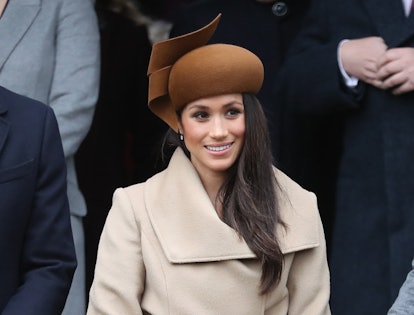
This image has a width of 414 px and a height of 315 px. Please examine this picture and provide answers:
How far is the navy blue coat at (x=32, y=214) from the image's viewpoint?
466 centimetres

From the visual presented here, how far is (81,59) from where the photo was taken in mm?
6070

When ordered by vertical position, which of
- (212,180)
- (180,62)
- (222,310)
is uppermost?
(180,62)

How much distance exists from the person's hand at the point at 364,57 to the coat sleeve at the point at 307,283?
102 centimetres

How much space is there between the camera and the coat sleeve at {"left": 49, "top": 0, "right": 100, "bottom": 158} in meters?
6.00

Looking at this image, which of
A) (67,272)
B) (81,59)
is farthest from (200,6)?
(67,272)

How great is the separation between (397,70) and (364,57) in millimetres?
169

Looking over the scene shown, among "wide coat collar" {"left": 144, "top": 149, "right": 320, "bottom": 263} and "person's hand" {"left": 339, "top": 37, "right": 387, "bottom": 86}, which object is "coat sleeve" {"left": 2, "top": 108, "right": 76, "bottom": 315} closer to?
"wide coat collar" {"left": 144, "top": 149, "right": 320, "bottom": 263}

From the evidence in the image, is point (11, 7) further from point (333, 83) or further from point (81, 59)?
point (333, 83)

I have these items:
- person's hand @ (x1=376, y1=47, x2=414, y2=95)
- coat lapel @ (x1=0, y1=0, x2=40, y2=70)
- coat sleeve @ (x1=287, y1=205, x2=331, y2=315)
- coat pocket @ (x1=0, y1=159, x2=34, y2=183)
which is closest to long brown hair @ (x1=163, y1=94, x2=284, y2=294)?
coat sleeve @ (x1=287, y1=205, x2=331, y2=315)

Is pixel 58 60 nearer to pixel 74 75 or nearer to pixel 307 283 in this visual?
pixel 74 75

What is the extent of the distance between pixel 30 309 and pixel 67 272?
0.67 ft

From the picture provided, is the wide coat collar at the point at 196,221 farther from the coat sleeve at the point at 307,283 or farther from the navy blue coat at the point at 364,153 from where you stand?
the navy blue coat at the point at 364,153

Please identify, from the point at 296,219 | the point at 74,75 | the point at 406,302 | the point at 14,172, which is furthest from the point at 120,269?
the point at 74,75

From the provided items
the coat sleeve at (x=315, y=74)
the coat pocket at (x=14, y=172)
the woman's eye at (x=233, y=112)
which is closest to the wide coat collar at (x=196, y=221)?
the woman's eye at (x=233, y=112)
